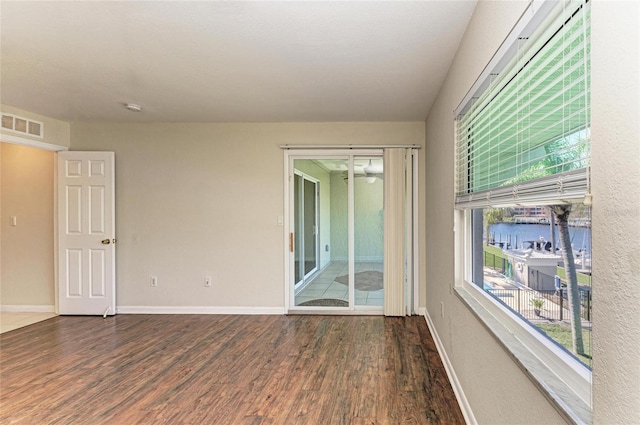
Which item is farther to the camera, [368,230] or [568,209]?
[368,230]

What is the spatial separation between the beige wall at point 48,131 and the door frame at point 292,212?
2927 mm

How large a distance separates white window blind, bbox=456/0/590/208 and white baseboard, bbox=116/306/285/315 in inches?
130

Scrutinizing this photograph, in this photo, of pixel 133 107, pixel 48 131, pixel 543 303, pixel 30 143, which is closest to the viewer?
pixel 543 303

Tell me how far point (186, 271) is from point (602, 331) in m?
4.51

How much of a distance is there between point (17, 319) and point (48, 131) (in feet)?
7.93

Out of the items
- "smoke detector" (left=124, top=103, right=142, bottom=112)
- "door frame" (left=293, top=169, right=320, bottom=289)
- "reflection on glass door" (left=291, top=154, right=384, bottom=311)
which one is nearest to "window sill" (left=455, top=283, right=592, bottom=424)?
"reflection on glass door" (left=291, top=154, right=384, bottom=311)

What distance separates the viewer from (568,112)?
3.59ft

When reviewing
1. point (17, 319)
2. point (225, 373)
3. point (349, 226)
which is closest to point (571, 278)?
point (225, 373)

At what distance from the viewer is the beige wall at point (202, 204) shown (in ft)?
14.9

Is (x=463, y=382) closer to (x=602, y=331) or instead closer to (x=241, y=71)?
(x=602, y=331)

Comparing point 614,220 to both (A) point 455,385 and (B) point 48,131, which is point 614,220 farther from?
(B) point 48,131

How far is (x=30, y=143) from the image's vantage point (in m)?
4.11

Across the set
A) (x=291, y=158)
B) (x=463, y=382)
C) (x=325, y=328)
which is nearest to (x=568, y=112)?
(x=463, y=382)

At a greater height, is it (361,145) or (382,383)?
(361,145)
